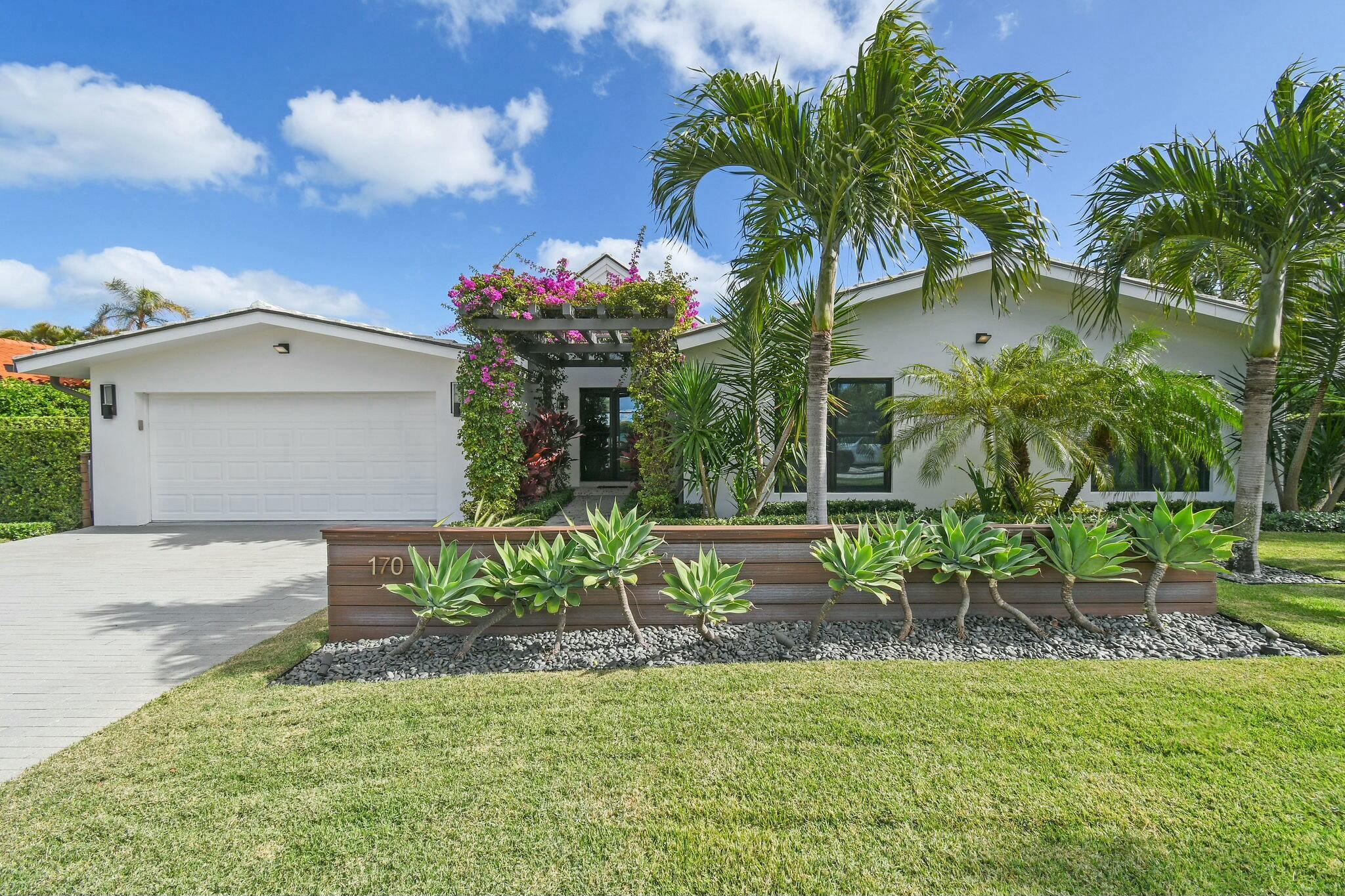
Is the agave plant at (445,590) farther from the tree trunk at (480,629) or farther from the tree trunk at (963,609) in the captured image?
the tree trunk at (963,609)

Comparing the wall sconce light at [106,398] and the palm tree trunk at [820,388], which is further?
the wall sconce light at [106,398]

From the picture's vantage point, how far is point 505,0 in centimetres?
807

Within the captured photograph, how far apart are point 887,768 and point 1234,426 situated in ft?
24.0

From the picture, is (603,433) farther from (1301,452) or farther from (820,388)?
(1301,452)

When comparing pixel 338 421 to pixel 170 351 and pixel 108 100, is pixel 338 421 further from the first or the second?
pixel 108 100

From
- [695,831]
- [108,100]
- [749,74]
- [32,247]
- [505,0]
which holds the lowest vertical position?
[695,831]

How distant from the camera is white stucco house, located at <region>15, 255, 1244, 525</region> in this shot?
28.1ft

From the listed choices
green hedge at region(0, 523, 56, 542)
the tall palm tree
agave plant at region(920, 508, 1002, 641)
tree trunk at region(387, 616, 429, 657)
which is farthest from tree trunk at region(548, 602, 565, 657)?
the tall palm tree

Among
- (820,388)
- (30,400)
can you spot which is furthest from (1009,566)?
(30,400)

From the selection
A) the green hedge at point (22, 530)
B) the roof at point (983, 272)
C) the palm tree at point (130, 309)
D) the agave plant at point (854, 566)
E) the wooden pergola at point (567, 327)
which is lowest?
the green hedge at point (22, 530)

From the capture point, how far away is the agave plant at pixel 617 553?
351cm

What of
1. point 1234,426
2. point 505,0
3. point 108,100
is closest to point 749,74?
point 505,0

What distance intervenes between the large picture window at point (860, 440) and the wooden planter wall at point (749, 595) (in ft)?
14.9

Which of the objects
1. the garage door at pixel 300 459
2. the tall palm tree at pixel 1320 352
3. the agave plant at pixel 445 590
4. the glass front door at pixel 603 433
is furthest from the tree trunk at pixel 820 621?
the tall palm tree at pixel 1320 352
